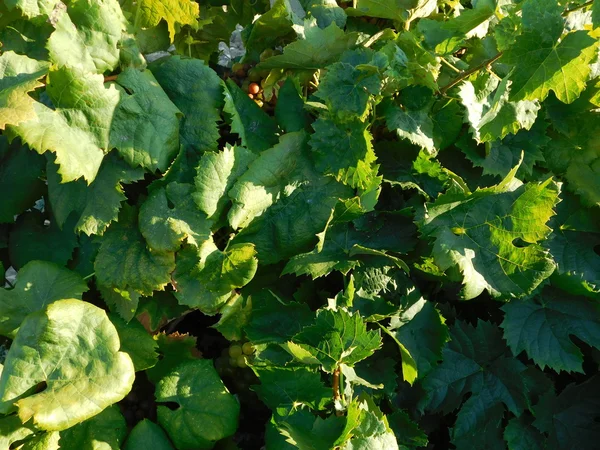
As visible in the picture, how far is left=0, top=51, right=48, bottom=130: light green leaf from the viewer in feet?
3.73

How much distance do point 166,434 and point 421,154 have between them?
82cm

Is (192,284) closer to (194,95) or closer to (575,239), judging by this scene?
(194,95)

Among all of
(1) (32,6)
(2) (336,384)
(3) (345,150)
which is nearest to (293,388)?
(2) (336,384)

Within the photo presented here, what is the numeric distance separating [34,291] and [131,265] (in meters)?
0.20

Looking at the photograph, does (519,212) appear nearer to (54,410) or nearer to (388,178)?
(388,178)

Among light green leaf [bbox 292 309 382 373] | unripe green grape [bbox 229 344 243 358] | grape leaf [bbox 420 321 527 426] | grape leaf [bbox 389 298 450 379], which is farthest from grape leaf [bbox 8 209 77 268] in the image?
grape leaf [bbox 420 321 527 426]

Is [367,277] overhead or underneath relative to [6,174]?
underneath

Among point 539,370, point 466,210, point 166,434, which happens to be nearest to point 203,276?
point 166,434

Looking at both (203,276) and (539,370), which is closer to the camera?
(203,276)

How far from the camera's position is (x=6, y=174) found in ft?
4.57

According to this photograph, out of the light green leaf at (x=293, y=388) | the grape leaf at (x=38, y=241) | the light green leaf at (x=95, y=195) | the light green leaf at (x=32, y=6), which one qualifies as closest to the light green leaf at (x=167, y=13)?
the light green leaf at (x=32, y=6)

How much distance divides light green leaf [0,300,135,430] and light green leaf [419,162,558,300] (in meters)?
0.70

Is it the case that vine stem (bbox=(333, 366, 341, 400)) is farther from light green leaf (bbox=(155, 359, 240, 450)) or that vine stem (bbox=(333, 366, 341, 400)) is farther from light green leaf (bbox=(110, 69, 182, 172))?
light green leaf (bbox=(110, 69, 182, 172))

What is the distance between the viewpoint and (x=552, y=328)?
153 centimetres
